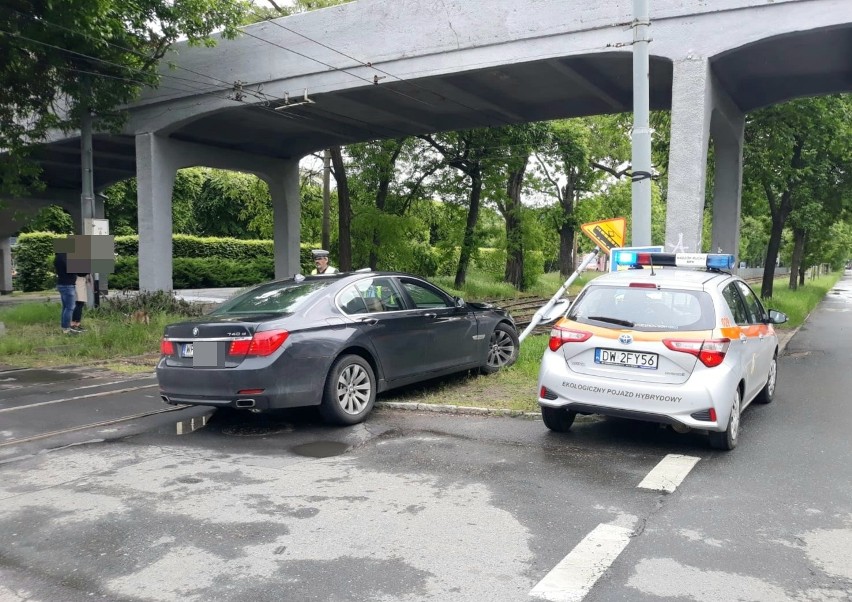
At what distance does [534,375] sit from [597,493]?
4.30 meters

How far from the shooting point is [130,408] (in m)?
8.08

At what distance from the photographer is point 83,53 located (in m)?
13.8

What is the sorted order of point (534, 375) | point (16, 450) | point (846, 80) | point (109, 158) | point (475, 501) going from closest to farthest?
point (475, 501) < point (16, 450) < point (534, 375) < point (846, 80) < point (109, 158)

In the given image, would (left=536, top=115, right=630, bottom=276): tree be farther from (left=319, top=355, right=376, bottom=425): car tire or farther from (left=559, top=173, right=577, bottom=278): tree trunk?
(left=319, top=355, right=376, bottom=425): car tire

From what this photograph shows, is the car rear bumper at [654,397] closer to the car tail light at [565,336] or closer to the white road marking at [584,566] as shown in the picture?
the car tail light at [565,336]

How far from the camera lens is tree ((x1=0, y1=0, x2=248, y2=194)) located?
12.7 meters

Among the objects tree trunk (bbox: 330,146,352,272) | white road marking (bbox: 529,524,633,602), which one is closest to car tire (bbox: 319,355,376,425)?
white road marking (bbox: 529,524,633,602)

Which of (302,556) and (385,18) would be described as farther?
(385,18)

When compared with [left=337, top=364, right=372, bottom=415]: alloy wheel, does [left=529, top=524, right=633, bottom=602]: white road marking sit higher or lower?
lower

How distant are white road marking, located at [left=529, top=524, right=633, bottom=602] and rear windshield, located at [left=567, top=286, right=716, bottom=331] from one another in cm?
227

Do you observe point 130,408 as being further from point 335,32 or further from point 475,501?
point 335,32

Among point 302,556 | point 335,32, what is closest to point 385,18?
point 335,32

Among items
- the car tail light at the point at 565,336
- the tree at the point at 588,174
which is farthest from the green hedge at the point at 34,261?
the car tail light at the point at 565,336

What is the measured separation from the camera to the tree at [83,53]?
12719 mm
